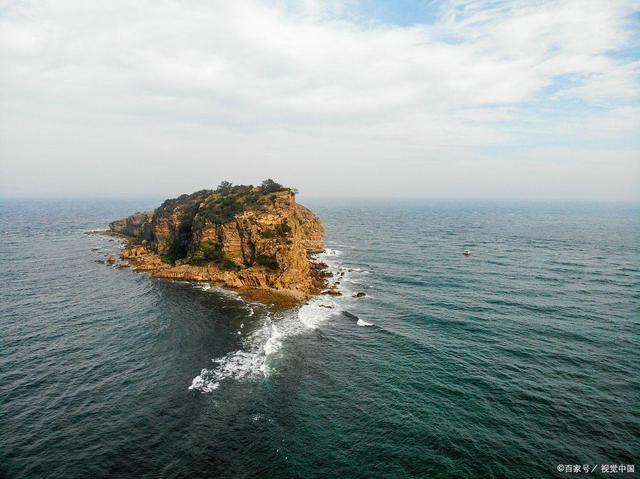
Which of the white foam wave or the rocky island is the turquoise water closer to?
the white foam wave

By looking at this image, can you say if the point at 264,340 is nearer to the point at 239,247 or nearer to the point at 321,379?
the point at 321,379

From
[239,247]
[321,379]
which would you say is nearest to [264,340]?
[321,379]

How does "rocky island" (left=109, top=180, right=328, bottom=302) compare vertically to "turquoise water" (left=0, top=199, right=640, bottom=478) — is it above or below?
above

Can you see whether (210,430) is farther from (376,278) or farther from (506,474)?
(376,278)

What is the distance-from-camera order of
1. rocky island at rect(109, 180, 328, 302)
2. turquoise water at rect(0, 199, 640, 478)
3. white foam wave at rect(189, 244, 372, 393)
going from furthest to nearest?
1. rocky island at rect(109, 180, 328, 302)
2. white foam wave at rect(189, 244, 372, 393)
3. turquoise water at rect(0, 199, 640, 478)

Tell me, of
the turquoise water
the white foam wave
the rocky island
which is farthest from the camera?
the rocky island

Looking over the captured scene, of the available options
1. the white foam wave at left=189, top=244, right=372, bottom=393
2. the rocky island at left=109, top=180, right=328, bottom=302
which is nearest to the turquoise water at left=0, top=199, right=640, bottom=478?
the white foam wave at left=189, top=244, right=372, bottom=393
